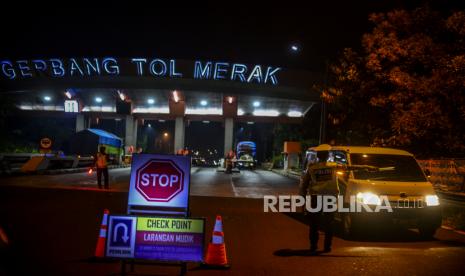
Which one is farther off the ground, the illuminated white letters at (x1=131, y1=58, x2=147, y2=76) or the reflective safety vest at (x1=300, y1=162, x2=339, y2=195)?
the illuminated white letters at (x1=131, y1=58, x2=147, y2=76)

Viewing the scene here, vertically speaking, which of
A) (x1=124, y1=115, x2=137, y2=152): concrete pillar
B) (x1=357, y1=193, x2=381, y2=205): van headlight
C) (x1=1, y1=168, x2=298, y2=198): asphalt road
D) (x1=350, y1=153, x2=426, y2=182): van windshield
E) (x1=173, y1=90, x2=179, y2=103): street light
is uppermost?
(x1=173, y1=90, x2=179, y2=103): street light

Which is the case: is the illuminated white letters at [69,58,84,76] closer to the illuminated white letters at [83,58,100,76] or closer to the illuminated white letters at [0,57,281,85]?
the illuminated white letters at [0,57,281,85]

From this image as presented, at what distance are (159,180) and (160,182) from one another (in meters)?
0.03

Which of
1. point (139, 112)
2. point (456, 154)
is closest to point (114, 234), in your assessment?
point (456, 154)

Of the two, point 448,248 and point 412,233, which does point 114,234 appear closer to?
point 448,248

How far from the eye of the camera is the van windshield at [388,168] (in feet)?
35.6

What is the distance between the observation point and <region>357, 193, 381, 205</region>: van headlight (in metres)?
10.0

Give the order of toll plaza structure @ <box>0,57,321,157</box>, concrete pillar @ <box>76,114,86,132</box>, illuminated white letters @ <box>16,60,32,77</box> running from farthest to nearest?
concrete pillar @ <box>76,114,86,132</box>, illuminated white letters @ <box>16,60,32,77</box>, toll plaza structure @ <box>0,57,321,157</box>

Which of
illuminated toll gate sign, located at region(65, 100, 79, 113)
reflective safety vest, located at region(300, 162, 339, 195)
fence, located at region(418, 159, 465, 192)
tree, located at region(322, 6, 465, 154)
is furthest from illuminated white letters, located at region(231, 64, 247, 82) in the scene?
reflective safety vest, located at region(300, 162, 339, 195)

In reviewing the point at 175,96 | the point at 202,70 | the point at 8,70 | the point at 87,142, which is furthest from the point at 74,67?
the point at 202,70

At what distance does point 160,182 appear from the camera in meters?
7.05

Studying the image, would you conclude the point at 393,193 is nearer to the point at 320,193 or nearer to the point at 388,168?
the point at 388,168

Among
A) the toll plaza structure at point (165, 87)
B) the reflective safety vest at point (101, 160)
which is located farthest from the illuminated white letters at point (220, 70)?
the reflective safety vest at point (101, 160)

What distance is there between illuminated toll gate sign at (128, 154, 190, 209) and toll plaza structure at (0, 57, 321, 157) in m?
44.4
